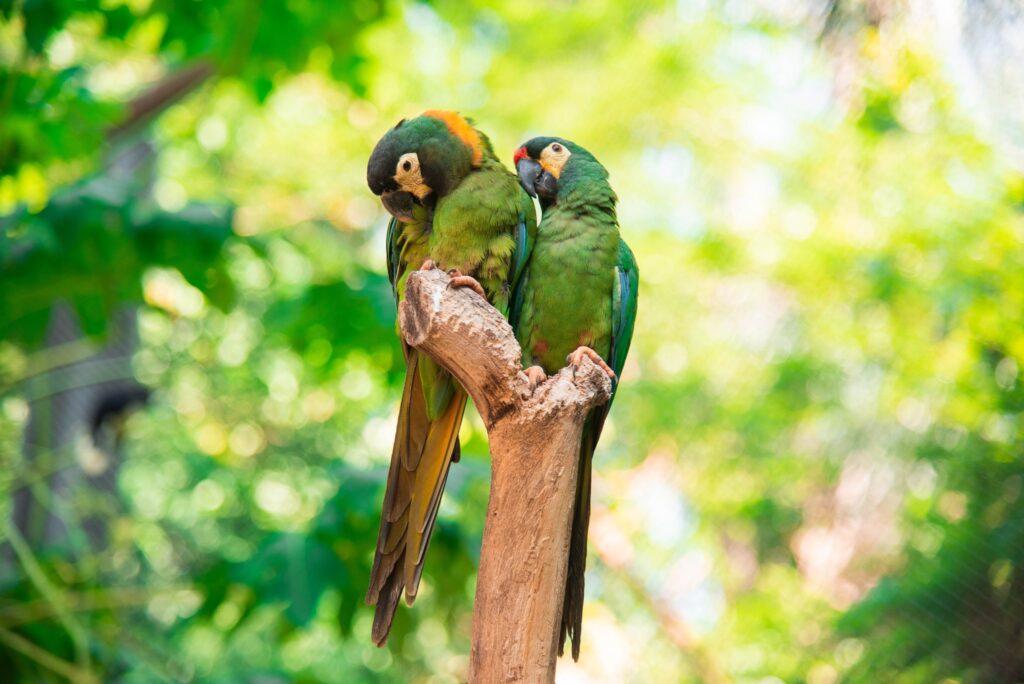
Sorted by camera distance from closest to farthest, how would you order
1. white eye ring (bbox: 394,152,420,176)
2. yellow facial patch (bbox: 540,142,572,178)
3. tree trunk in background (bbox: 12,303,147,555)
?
white eye ring (bbox: 394,152,420,176) < yellow facial patch (bbox: 540,142,572,178) < tree trunk in background (bbox: 12,303,147,555)

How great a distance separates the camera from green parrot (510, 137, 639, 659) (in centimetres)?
129

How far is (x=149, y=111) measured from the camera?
281cm

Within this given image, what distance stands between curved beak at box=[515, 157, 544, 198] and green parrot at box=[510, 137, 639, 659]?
0.05 meters

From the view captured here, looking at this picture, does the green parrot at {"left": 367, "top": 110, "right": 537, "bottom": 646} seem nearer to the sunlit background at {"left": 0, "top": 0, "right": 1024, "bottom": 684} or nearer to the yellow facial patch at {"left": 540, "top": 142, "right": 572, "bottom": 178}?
the yellow facial patch at {"left": 540, "top": 142, "right": 572, "bottom": 178}

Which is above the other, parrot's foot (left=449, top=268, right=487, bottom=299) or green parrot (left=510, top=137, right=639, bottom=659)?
green parrot (left=510, top=137, right=639, bottom=659)

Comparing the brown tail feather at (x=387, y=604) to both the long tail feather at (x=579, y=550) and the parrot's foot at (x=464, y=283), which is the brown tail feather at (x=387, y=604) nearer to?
the long tail feather at (x=579, y=550)

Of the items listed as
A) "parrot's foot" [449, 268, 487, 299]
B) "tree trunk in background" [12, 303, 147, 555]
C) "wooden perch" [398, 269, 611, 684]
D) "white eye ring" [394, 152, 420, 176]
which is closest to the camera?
→ "wooden perch" [398, 269, 611, 684]

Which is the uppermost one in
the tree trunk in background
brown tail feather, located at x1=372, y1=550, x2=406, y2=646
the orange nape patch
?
the tree trunk in background

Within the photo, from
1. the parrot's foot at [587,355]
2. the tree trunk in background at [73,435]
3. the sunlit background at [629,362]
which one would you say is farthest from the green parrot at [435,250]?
the tree trunk in background at [73,435]

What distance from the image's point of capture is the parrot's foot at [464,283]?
113 centimetres

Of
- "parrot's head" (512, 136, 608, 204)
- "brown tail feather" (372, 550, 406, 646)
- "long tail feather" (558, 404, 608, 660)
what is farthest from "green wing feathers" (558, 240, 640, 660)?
"brown tail feather" (372, 550, 406, 646)

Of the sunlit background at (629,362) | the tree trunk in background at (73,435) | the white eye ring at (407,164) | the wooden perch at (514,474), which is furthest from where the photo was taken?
the tree trunk in background at (73,435)

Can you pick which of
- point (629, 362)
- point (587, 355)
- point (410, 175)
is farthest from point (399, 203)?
point (629, 362)

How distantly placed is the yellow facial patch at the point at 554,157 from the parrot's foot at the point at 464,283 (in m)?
0.29
